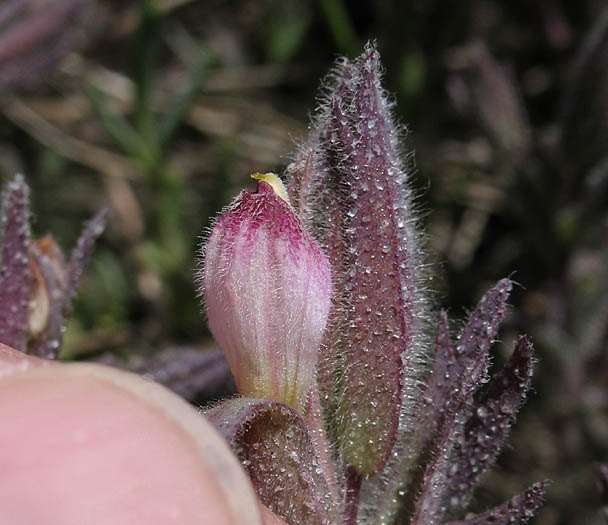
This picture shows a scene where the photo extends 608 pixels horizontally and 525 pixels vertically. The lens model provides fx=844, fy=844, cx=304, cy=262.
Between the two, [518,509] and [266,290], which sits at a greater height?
[266,290]

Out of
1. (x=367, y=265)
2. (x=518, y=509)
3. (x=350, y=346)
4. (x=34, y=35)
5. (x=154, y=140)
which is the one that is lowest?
(x=518, y=509)

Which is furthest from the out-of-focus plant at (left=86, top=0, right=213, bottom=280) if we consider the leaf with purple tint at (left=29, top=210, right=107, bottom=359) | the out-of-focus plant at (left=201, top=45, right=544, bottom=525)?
the out-of-focus plant at (left=201, top=45, right=544, bottom=525)

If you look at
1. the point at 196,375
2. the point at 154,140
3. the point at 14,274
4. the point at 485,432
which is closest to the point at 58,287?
the point at 14,274

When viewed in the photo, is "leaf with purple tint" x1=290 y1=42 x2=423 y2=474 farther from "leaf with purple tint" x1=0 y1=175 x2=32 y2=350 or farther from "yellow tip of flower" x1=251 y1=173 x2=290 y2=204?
"leaf with purple tint" x1=0 y1=175 x2=32 y2=350


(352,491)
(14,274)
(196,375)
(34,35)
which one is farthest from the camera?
(34,35)

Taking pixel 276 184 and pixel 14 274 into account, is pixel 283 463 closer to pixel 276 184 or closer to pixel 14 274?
pixel 276 184

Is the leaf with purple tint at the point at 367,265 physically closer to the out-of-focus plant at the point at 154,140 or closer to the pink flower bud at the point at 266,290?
the pink flower bud at the point at 266,290

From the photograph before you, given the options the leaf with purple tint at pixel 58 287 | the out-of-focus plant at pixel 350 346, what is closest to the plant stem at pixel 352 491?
the out-of-focus plant at pixel 350 346
